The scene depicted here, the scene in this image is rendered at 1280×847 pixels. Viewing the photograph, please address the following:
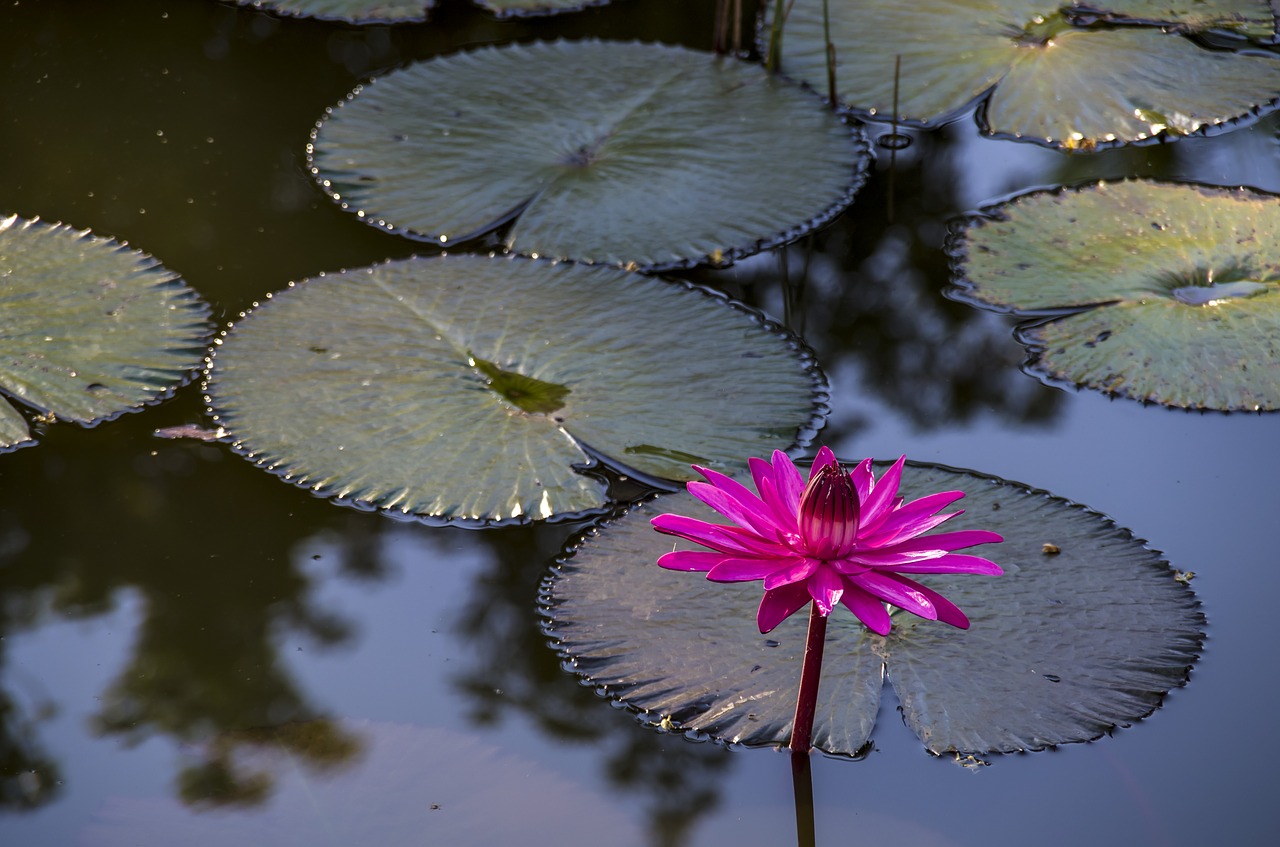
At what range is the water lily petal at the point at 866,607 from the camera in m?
1.41

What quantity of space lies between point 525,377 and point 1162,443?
125 centimetres

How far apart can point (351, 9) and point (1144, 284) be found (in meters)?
2.38

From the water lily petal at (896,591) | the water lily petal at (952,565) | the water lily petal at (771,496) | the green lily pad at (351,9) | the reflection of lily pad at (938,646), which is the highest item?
the green lily pad at (351,9)

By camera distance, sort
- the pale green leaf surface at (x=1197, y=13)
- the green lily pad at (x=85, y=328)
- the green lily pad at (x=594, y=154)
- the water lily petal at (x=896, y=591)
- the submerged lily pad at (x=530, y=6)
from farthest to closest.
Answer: the submerged lily pad at (x=530, y=6) → the pale green leaf surface at (x=1197, y=13) → the green lily pad at (x=594, y=154) → the green lily pad at (x=85, y=328) → the water lily petal at (x=896, y=591)

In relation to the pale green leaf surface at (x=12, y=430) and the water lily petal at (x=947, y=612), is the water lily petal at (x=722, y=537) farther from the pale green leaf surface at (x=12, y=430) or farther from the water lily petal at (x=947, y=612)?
the pale green leaf surface at (x=12, y=430)

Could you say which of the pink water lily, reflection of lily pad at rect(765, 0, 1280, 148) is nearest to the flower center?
the pink water lily

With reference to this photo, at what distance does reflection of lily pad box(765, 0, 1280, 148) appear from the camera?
3.24 meters

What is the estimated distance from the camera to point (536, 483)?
2.22 metres

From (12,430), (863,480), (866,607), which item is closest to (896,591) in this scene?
(866,607)

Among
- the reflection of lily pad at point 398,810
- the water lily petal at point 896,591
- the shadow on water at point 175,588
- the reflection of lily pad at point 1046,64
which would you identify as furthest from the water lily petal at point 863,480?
the reflection of lily pad at point 1046,64

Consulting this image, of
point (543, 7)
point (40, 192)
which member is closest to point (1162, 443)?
point (543, 7)

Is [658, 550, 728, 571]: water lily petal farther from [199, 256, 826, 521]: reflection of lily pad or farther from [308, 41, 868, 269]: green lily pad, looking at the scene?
[308, 41, 868, 269]: green lily pad

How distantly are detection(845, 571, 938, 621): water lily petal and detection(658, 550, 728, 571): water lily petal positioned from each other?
6.4 inches

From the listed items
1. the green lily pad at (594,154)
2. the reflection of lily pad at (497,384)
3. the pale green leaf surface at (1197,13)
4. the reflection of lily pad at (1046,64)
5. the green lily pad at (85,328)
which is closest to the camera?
the reflection of lily pad at (497,384)
